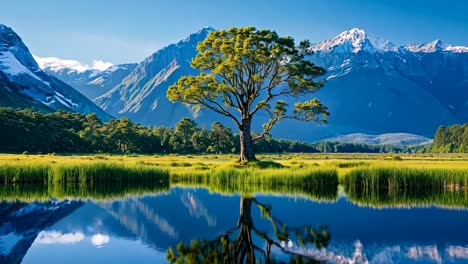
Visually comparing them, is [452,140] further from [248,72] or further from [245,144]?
[245,144]

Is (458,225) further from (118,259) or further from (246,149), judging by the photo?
(246,149)

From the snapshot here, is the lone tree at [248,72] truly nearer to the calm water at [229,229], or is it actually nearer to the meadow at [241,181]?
the meadow at [241,181]

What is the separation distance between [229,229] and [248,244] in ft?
10.2

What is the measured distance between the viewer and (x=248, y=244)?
59.7 ft

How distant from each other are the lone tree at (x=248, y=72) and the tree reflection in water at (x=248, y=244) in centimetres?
2749

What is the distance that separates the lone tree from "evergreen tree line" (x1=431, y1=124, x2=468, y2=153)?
12624 cm

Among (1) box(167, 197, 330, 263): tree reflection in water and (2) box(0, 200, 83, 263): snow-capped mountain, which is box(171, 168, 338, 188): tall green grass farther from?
(1) box(167, 197, 330, 263): tree reflection in water

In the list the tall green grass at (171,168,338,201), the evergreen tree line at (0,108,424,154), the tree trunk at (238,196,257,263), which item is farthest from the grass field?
the evergreen tree line at (0,108,424,154)

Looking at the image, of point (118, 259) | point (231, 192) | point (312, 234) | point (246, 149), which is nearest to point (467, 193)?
point (231, 192)

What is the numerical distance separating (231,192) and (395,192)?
10.9 m

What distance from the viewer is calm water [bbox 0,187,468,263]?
16.7m

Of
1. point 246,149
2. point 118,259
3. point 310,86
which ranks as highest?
point 310,86

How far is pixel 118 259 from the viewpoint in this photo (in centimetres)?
1598

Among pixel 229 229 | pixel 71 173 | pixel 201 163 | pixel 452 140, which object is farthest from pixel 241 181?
pixel 452 140
